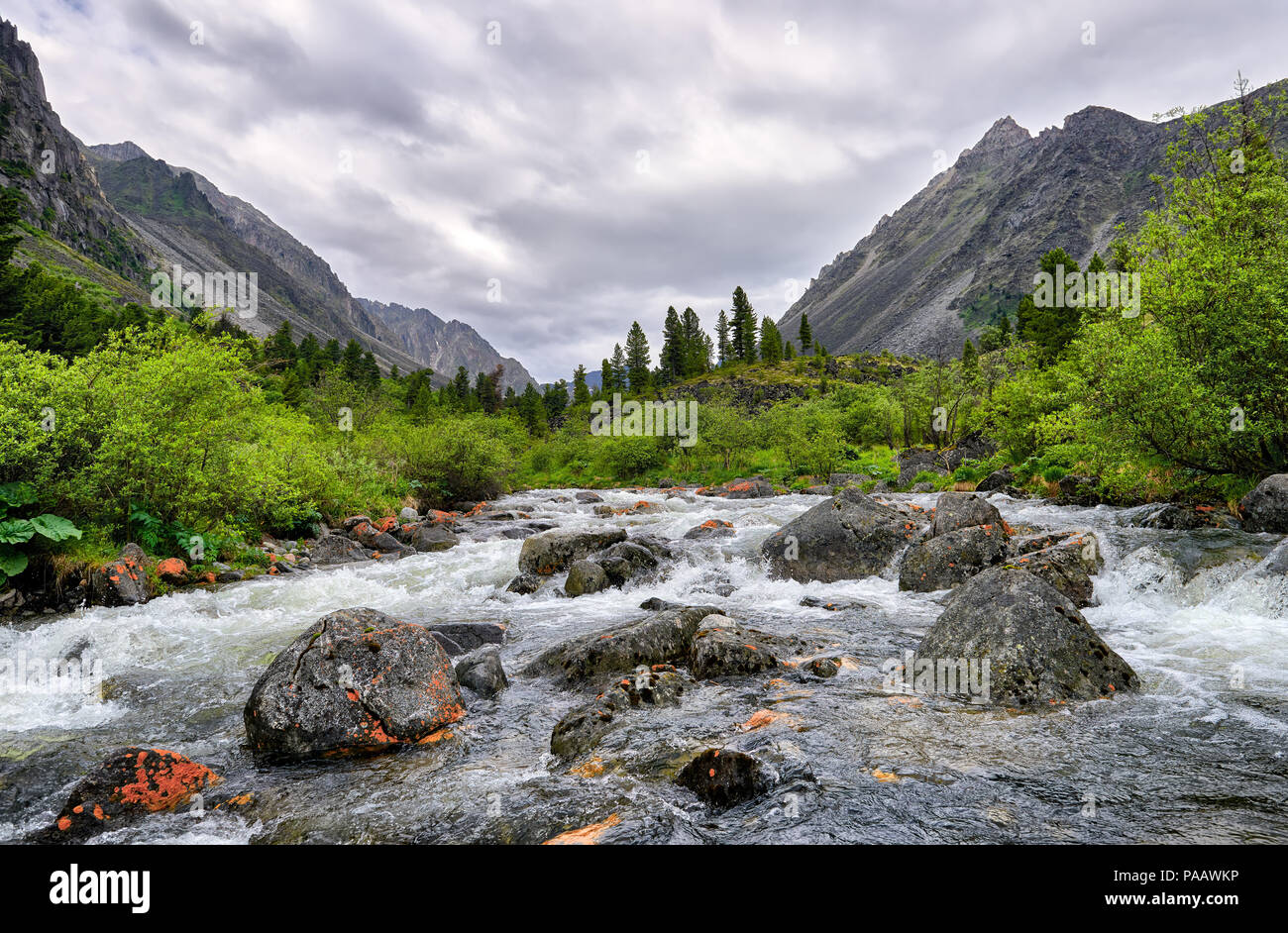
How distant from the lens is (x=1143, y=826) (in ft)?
16.8

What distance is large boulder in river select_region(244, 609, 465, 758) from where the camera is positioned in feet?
24.4

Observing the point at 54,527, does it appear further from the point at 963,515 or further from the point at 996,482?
the point at 996,482

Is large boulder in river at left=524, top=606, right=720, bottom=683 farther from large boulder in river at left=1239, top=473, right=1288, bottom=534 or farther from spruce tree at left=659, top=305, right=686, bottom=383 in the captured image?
spruce tree at left=659, top=305, right=686, bottom=383

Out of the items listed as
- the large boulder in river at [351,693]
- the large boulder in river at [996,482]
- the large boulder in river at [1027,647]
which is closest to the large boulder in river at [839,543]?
the large boulder in river at [1027,647]

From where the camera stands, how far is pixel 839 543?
700 inches

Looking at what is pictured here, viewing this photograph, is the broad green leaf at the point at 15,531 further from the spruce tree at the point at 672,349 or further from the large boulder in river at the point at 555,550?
the spruce tree at the point at 672,349

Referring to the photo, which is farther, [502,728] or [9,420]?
[9,420]

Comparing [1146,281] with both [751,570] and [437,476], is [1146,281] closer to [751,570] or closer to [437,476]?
[751,570]

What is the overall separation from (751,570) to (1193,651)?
1035 centimetres

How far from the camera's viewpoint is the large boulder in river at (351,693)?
7.45 meters

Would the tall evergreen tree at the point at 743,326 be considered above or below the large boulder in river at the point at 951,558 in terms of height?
above

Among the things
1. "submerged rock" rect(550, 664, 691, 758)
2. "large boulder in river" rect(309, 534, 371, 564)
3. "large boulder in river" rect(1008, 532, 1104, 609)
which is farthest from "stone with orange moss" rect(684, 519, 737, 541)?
"submerged rock" rect(550, 664, 691, 758)

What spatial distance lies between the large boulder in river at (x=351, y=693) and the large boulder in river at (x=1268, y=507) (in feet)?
64.0
